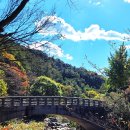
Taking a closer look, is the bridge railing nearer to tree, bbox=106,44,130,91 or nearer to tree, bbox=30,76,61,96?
tree, bbox=106,44,130,91

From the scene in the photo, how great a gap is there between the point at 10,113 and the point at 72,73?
11750 centimetres

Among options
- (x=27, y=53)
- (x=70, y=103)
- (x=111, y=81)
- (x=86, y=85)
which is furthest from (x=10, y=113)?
(x=86, y=85)

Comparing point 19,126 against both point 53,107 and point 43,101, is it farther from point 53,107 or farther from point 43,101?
point 53,107

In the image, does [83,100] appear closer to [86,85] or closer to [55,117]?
[55,117]

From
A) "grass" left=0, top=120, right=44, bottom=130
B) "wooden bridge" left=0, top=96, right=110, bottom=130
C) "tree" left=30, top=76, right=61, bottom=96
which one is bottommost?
"grass" left=0, top=120, right=44, bottom=130

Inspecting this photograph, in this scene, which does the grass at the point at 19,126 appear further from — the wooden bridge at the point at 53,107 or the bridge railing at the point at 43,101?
the bridge railing at the point at 43,101

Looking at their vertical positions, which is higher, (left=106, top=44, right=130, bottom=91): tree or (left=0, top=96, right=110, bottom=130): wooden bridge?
(left=106, top=44, right=130, bottom=91): tree

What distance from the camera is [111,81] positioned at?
50688 mm

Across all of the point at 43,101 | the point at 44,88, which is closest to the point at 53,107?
the point at 43,101

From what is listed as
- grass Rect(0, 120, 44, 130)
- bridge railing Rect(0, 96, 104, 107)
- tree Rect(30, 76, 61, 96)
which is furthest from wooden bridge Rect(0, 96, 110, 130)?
tree Rect(30, 76, 61, 96)

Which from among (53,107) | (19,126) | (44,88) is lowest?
(19,126)

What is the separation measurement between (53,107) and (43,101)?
1798mm

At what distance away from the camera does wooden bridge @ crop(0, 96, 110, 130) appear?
36.5 metres

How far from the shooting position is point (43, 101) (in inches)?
1650
